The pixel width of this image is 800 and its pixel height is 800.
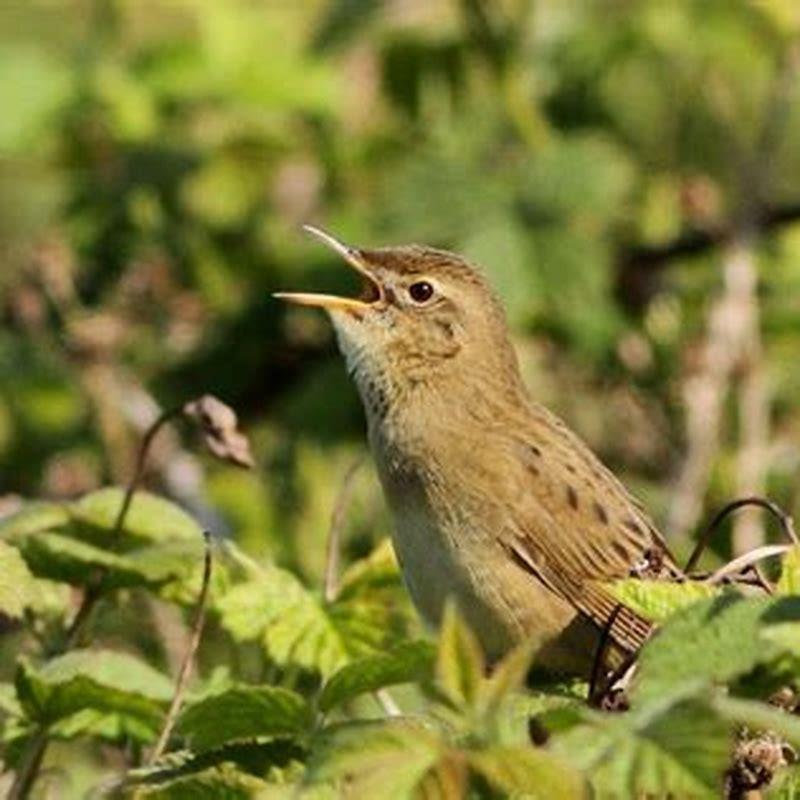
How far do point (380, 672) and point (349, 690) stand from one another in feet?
0.13

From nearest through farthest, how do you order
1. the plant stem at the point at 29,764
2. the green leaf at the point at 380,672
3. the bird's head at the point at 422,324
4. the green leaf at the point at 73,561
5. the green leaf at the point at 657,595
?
the green leaf at the point at 657,595
the green leaf at the point at 380,672
the plant stem at the point at 29,764
the green leaf at the point at 73,561
the bird's head at the point at 422,324

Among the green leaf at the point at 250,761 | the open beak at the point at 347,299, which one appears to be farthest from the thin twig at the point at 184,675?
the open beak at the point at 347,299

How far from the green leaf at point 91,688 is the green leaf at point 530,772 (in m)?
1.12

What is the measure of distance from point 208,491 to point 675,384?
46.4 inches

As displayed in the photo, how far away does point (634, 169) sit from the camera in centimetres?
786

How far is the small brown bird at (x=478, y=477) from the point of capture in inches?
Answer: 179

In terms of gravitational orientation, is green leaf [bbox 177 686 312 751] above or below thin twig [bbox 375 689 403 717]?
above

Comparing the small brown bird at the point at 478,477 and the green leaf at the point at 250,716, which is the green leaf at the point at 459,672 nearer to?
the green leaf at the point at 250,716

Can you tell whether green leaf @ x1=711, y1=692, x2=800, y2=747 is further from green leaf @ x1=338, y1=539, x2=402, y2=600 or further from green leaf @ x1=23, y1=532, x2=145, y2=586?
green leaf @ x1=338, y1=539, x2=402, y2=600

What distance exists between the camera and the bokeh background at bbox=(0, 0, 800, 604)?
707 cm

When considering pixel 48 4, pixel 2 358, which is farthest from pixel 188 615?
pixel 48 4

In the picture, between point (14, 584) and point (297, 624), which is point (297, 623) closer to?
point (297, 624)

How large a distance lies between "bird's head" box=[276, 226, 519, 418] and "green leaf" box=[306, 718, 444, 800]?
2498 mm

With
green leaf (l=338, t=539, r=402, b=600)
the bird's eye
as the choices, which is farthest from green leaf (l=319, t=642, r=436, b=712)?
the bird's eye
